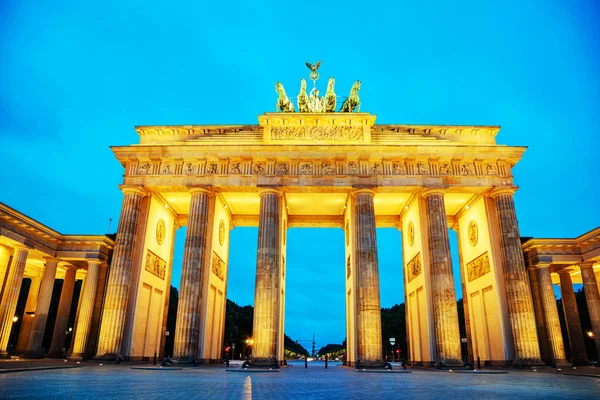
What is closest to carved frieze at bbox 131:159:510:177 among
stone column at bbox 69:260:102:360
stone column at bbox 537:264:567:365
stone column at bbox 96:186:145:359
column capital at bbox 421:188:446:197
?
column capital at bbox 421:188:446:197

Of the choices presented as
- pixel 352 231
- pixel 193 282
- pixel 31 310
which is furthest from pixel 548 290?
pixel 31 310

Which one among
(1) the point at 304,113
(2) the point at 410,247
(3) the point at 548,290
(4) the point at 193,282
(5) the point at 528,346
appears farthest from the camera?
(2) the point at 410,247

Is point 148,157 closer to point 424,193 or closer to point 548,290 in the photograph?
point 424,193

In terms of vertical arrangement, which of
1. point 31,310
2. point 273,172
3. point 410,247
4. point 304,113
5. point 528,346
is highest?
point 304,113

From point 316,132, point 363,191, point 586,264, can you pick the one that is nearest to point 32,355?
point 316,132

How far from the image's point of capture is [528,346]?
24219 millimetres

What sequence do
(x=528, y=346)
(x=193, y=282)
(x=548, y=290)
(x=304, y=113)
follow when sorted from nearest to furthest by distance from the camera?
(x=528, y=346) → (x=193, y=282) → (x=548, y=290) → (x=304, y=113)

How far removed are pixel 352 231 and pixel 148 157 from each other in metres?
15.5

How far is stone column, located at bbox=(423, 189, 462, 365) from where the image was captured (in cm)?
2433

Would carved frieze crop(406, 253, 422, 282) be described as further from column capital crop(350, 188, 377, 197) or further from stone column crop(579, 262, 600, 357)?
stone column crop(579, 262, 600, 357)

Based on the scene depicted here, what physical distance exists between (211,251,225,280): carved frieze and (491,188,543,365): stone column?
796 inches

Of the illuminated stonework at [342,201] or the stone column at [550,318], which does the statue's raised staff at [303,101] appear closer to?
the illuminated stonework at [342,201]

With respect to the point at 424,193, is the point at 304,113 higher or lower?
higher

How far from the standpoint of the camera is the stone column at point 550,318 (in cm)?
2550
